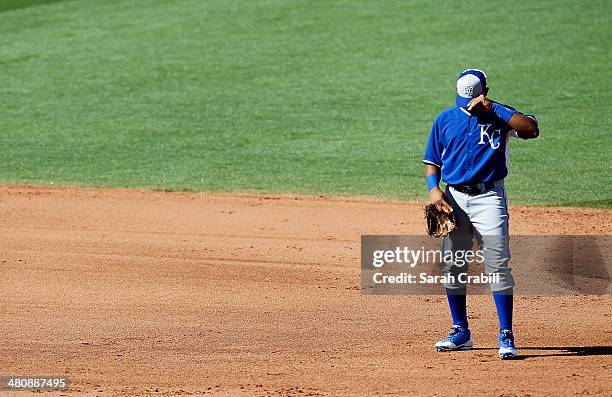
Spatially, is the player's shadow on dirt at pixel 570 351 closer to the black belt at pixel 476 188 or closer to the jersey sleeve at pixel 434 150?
the black belt at pixel 476 188

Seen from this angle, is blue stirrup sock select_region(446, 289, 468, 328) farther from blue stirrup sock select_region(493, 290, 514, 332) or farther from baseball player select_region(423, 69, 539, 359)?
A: blue stirrup sock select_region(493, 290, 514, 332)

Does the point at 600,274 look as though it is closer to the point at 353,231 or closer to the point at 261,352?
the point at 353,231

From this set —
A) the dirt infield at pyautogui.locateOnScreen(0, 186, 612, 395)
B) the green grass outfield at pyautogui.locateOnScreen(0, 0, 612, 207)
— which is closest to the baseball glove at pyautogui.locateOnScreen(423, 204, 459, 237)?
the dirt infield at pyautogui.locateOnScreen(0, 186, 612, 395)

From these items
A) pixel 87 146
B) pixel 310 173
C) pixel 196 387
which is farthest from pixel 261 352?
pixel 87 146

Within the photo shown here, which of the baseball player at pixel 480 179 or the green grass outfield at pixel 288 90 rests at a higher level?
the green grass outfield at pixel 288 90

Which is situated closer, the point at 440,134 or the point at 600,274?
the point at 440,134

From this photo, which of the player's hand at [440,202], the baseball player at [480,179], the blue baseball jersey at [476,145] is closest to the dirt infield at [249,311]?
the baseball player at [480,179]

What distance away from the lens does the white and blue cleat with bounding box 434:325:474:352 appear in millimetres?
6766

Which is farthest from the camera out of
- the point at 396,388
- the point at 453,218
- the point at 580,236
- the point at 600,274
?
the point at 580,236

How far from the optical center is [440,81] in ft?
55.7

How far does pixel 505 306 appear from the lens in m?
6.56

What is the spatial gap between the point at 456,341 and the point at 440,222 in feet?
2.77

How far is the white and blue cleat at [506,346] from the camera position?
6.49 metres

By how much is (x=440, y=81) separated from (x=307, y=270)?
28.5 feet
